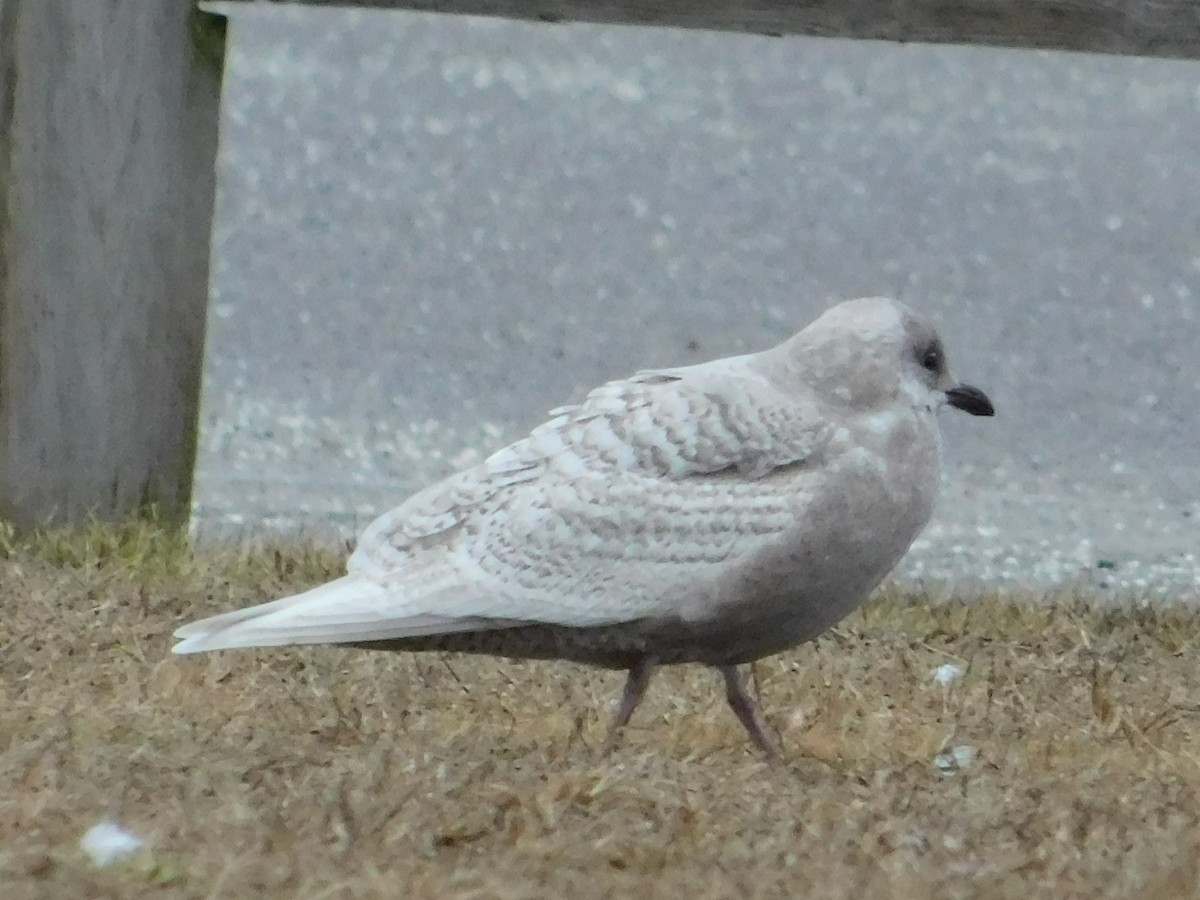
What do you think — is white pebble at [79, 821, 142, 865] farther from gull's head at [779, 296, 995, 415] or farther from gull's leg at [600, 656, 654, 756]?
gull's head at [779, 296, 995, 415]

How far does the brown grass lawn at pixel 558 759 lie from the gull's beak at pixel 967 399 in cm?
57

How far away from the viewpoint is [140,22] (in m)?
4.76

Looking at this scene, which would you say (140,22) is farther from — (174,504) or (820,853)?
(820,853)

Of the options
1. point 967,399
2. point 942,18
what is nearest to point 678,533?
point 967,399

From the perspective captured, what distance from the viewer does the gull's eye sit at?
145 inches

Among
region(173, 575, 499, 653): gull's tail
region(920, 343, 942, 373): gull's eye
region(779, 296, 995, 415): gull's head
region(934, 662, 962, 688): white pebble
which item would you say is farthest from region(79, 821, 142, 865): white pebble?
region(934, 662, 962, 688): white pebble

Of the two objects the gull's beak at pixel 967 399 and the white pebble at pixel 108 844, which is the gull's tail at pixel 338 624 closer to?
the white pebble at pixel 108 844

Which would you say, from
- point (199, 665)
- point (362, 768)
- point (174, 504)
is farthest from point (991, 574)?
point (362, 768)

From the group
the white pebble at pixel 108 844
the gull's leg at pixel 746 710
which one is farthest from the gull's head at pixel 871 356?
the white pebble at pixel 108 844

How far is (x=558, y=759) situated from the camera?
330 centimetres

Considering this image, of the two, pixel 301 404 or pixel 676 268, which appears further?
pixel 676 268

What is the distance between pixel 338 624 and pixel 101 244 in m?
1.77

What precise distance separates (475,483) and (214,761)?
716mm

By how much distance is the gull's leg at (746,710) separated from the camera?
356 cm
